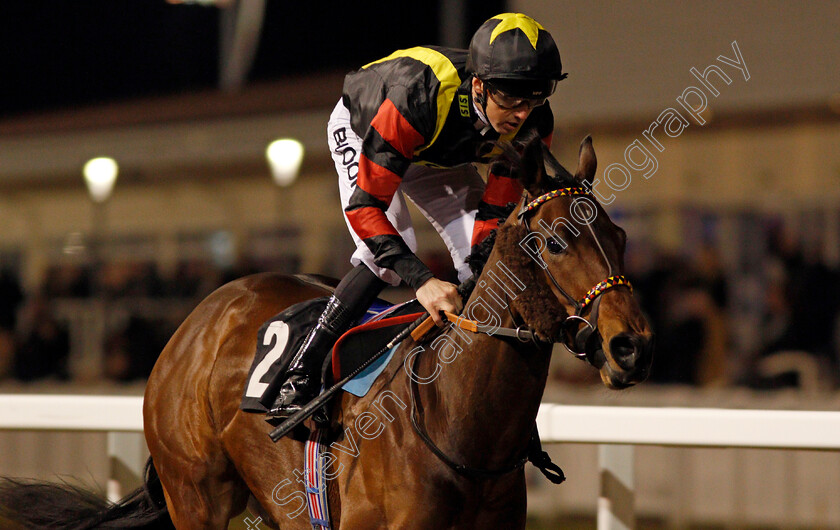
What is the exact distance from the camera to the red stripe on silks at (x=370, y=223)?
7.75 ft

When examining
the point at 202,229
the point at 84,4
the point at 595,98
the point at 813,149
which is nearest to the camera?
the point at 813,149

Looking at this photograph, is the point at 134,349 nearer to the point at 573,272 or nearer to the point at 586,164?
the point at 586,164

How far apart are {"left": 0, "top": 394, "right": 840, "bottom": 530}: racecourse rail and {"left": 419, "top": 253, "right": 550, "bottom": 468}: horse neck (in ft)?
2.42

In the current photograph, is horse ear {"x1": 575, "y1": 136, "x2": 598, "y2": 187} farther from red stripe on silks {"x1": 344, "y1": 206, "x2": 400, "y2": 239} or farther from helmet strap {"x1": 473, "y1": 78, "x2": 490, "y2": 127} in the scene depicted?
red stripe on silks {"x1": 344, "y1": 206, "x2": 400, "y2": 239}

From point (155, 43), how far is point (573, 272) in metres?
8.50

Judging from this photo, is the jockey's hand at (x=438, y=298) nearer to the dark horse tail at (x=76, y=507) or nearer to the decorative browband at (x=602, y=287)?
the decorative browband at (x=602, y=287)

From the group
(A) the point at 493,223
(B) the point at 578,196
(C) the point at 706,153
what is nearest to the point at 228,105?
(C) the point at 706,153

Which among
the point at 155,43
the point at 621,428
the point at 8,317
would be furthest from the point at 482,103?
the point at 155,43

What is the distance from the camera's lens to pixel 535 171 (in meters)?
2.17

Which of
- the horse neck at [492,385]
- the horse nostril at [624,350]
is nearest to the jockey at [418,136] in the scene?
the horse neck at [492,385]

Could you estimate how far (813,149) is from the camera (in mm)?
6477

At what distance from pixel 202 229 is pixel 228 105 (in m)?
1.14

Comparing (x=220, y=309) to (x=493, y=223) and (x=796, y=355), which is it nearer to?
(x=493, y=223)

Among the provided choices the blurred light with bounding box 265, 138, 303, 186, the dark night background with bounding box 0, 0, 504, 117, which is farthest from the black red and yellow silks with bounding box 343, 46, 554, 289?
the dark night background with bounding box 0, 0, 504, 117
